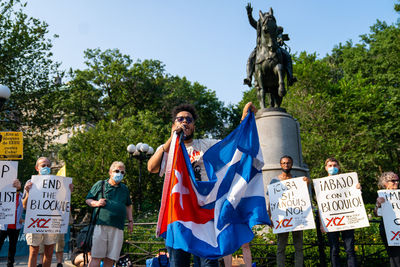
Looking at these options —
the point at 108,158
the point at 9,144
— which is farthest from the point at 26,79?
the point at 9,144

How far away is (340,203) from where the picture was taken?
18.5 feet

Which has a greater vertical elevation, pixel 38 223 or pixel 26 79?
pixel 26 79

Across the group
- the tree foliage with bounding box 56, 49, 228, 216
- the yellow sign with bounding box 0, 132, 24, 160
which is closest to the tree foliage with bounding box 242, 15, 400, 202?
the tree foliage with bounding box 56, 49, 228, 216

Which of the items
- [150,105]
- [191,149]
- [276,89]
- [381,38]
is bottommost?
[191,149]

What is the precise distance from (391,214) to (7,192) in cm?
582

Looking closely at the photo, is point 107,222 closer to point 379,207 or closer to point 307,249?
point 307,249

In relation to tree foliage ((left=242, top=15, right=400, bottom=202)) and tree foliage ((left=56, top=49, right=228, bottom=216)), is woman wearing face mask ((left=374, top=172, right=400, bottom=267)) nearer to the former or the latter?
tree foliage ((left=242, top=15, right=400, bottom=202))

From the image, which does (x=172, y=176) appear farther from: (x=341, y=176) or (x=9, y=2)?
(x=9, y=2)

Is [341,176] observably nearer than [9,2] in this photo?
Yes

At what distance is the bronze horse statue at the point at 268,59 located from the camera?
Answer: 34.9 feet

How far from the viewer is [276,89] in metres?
11.2

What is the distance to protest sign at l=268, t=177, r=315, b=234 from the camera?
567 centimetres

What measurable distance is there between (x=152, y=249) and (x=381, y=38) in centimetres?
2878

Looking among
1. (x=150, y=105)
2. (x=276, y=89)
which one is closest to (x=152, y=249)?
(x=276, y=89)
